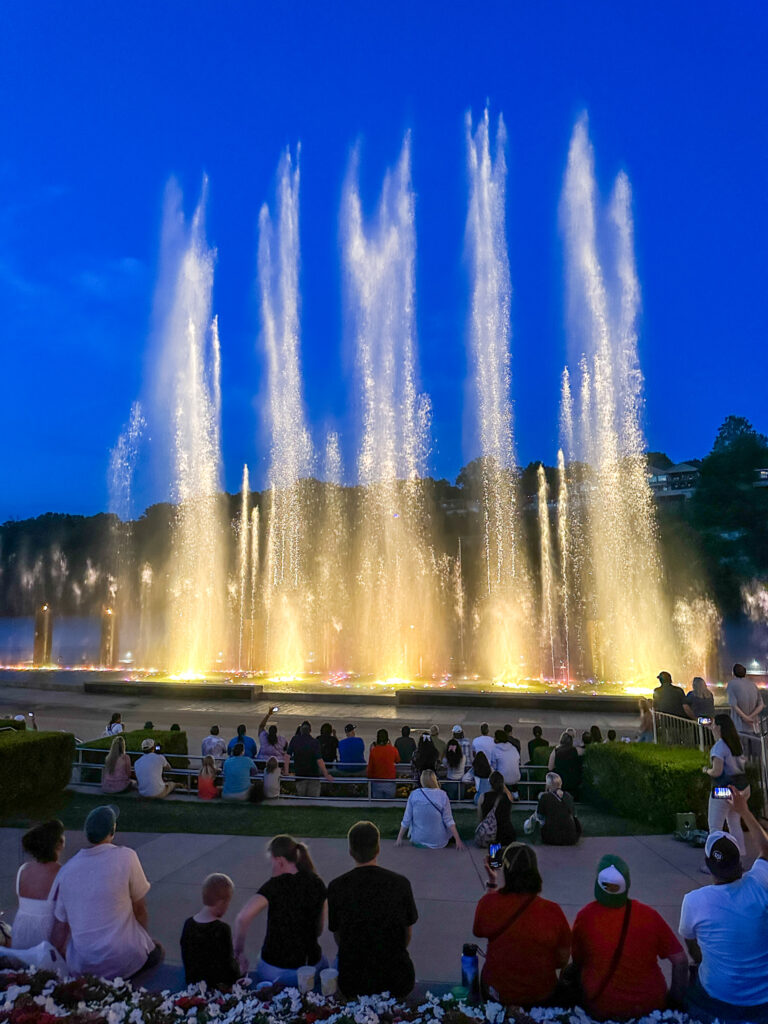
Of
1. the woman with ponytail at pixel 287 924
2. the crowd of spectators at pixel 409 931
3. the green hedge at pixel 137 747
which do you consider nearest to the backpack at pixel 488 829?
the crowd of spectators at pixel 409 931

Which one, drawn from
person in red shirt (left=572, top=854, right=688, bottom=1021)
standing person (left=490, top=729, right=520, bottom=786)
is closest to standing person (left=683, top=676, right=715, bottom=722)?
standing person (left=490, top=729, right=520, bottom=786)

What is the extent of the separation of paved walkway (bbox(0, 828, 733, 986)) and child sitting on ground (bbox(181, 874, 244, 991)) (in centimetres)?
122

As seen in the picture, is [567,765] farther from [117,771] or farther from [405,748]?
[117,771]

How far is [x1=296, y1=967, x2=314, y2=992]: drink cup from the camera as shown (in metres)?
4.39

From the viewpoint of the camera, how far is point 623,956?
409 cm

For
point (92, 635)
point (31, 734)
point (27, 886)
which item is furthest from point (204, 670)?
point (92, 635)

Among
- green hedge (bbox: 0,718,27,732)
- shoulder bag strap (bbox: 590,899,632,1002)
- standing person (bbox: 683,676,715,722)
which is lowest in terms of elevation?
shoulder bag strap (bbox: 590,899,632,1002)

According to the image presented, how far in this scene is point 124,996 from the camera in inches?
173

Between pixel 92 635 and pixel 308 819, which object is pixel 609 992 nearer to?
pixel 308 819

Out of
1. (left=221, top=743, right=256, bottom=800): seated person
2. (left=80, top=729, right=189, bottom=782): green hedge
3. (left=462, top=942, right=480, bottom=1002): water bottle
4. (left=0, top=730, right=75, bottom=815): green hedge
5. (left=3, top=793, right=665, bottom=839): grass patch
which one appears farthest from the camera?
(left=80, top=729, right=189, bottom=782): green hedge

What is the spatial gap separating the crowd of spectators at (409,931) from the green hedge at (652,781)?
4.47 meters

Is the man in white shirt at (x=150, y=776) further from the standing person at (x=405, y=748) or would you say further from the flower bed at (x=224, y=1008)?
the flower bed at (x=224, y=1008)

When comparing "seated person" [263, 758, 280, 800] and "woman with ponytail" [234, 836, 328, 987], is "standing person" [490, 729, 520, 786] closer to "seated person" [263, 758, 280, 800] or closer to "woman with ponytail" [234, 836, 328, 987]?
"seated person" [263, 758, 280, 800]

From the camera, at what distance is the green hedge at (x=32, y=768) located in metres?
10.8
